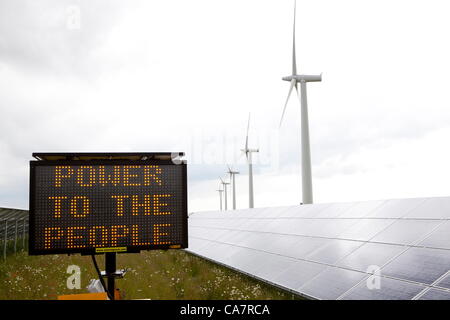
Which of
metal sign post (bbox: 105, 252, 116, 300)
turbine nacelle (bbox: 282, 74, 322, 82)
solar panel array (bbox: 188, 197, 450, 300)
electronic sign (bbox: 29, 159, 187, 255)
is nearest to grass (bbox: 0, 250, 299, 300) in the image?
solar panel array (bbox: 188, 197, 450, 300)

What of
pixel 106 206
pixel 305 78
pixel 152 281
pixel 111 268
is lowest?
pixel 152 281

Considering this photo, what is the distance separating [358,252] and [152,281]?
747 centimetres

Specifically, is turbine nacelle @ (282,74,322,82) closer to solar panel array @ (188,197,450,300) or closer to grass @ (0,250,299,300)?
solar panel array @ (188,197,450,300)

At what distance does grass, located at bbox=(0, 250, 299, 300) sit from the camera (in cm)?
1345

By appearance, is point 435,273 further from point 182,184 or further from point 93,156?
point 93,156

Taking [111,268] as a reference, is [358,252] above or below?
below

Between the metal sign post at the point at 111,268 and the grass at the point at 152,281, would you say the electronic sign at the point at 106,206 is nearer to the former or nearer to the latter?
the metal sign post at the point at 111,268

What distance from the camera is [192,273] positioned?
18.2 meters

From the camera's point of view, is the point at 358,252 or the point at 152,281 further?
the point at 152,281

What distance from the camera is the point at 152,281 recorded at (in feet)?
53.3

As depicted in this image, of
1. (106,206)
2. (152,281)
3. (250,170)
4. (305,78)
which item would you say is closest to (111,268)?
(106,206)

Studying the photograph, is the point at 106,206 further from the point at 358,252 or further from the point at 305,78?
the point at 305,78

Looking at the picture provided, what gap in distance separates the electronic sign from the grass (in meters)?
4.26
